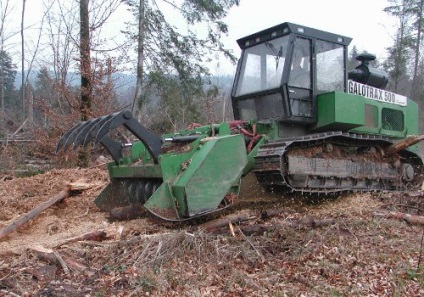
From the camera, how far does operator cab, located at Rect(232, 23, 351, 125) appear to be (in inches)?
288

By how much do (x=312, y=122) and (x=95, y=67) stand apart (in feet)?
27.3

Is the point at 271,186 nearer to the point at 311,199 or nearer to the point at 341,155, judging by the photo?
the point at 311,199

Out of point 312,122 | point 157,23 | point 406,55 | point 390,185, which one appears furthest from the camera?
point 406,55

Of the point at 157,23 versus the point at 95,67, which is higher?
the point at 157,23

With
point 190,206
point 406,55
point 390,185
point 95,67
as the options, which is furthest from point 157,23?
point 406,55

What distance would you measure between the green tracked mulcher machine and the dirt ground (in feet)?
1.53

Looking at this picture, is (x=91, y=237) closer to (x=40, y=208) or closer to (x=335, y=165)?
(x=40, y=208)

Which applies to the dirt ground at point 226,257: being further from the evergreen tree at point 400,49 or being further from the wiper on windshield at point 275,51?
the evergreen tree at point 400,49

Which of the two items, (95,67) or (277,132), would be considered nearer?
(277,132)

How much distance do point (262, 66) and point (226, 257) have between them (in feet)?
12.8

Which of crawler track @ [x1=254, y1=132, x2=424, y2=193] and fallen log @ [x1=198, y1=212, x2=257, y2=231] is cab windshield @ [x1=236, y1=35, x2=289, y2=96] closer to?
crawler track @ [x1=254, y1=132, x2=424, y2=193]

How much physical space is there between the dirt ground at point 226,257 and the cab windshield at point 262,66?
1806mm

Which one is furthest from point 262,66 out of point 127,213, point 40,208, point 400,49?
point 400,49

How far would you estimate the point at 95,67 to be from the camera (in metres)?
14.0
